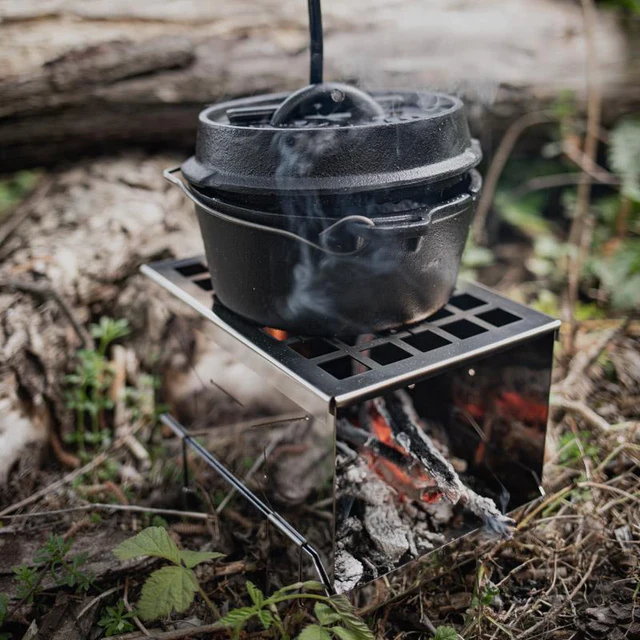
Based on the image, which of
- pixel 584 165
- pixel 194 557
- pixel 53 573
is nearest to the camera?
pixel 194 557

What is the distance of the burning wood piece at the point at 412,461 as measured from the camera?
1.75 metres

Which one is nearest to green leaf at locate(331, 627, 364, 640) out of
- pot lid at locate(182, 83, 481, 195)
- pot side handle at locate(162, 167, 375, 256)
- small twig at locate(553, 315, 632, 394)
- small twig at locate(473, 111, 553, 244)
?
pot side handle at locate(162, 167, 375, 256)

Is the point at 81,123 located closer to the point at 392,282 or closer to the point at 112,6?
the point at 112,6

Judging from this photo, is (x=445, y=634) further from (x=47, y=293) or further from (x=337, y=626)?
(x=47, y=293)

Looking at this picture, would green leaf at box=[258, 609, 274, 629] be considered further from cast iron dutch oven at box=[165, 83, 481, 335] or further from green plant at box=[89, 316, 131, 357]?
Answer: green plant at box=[89, 316, 131, 357]

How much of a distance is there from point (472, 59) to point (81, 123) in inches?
75.2

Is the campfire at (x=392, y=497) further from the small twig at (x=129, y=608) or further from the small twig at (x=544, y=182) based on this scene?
the small twig at (x=544, y=182)

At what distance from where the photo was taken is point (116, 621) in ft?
5.28

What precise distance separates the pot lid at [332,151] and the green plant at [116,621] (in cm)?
102

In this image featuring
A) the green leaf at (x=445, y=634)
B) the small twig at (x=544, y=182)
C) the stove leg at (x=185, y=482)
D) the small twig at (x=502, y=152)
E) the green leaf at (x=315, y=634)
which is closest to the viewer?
the green leaf at (x=315, y=634)

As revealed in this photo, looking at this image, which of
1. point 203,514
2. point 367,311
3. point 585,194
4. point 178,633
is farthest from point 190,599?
point 585,194

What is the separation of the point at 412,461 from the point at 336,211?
71 centimetres

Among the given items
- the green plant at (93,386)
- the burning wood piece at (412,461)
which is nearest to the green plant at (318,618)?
the burning wood piece at (412,461)

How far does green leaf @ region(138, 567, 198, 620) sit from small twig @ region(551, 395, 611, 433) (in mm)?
1428
